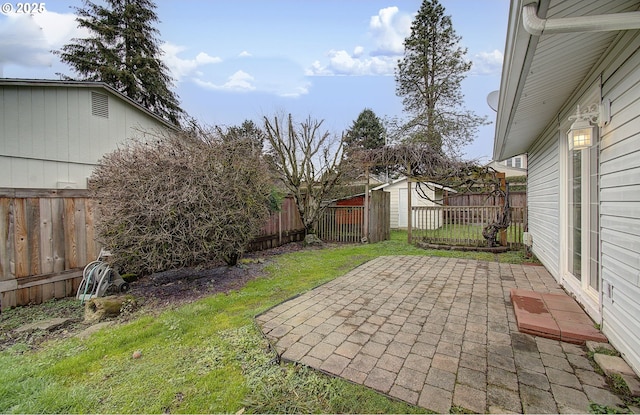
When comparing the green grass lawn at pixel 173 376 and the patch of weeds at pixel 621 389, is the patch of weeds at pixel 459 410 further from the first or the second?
the patch of weeds at pixel 621 389

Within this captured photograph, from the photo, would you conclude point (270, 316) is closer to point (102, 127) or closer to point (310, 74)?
point (102, 127)

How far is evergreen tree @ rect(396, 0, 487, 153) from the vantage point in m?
17.4

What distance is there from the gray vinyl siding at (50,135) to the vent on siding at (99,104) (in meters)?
0.10

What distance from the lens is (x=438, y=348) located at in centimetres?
258

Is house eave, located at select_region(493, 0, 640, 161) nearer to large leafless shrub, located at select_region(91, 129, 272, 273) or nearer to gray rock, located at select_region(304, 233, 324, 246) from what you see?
large leafless shrub, located at select_region(91, 129, 272, 273)

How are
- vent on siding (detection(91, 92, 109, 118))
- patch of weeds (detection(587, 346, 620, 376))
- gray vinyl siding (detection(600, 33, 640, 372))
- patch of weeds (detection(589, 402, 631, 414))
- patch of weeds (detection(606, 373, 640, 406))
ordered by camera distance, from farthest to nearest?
vent on siding (detection(91, 92, 109, 118)) < patch of weeds (detection(587, 346, 620, 376)) < gray vinyl siding (detection(600, 33, 640, 372)) < patch of weeds (detection(606, 373, 640, 406)) < patch of weeds (detection(589, 402, 631, 414))

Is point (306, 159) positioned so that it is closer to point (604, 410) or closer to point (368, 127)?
point (604, 410)

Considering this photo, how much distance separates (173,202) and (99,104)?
710cm

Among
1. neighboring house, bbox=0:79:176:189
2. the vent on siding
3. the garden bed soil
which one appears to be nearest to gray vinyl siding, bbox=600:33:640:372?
the garden bed soil

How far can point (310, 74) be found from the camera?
12.8 meters

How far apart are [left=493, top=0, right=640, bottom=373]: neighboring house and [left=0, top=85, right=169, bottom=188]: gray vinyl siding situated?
10.2 meters

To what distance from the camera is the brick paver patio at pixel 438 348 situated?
196 cm

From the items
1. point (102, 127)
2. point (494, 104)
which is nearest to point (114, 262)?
point (102, 127)

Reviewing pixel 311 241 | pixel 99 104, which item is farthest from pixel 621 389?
pixel 99 104
